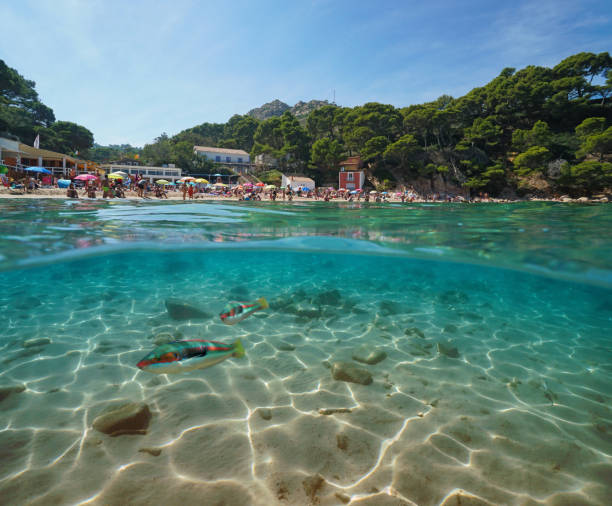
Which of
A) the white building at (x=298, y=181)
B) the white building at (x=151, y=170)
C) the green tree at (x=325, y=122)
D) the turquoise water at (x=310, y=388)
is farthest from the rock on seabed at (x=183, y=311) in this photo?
the green tree at (x=325, y=122)

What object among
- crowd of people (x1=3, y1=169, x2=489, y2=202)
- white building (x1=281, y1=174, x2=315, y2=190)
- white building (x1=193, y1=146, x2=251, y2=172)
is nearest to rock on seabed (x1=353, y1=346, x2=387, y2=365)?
crowd of people (x1=3, y1=169, x2=489, y2=202)

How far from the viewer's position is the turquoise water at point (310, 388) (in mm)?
2781

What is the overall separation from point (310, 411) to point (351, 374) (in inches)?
40.4

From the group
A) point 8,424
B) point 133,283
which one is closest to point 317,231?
point 133,283

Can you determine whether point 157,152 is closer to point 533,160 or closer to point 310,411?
point 533,160

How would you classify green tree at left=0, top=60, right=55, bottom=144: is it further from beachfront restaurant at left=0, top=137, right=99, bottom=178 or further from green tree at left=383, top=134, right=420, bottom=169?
green tree at left=383, top=134, right=420, bottom=169

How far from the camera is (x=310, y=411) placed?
374cm

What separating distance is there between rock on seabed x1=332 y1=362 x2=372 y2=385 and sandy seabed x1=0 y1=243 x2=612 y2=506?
117 mm

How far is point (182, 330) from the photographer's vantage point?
5.96 m

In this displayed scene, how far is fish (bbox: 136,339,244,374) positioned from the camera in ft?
8.70

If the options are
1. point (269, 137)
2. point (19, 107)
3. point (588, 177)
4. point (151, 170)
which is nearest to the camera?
point (588, 177)

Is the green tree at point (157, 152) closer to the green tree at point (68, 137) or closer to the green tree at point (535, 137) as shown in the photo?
the green tree at point (68, 137)

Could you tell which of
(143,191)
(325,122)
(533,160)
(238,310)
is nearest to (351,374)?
(238,310)

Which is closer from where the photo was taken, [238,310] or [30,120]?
[238,310]
